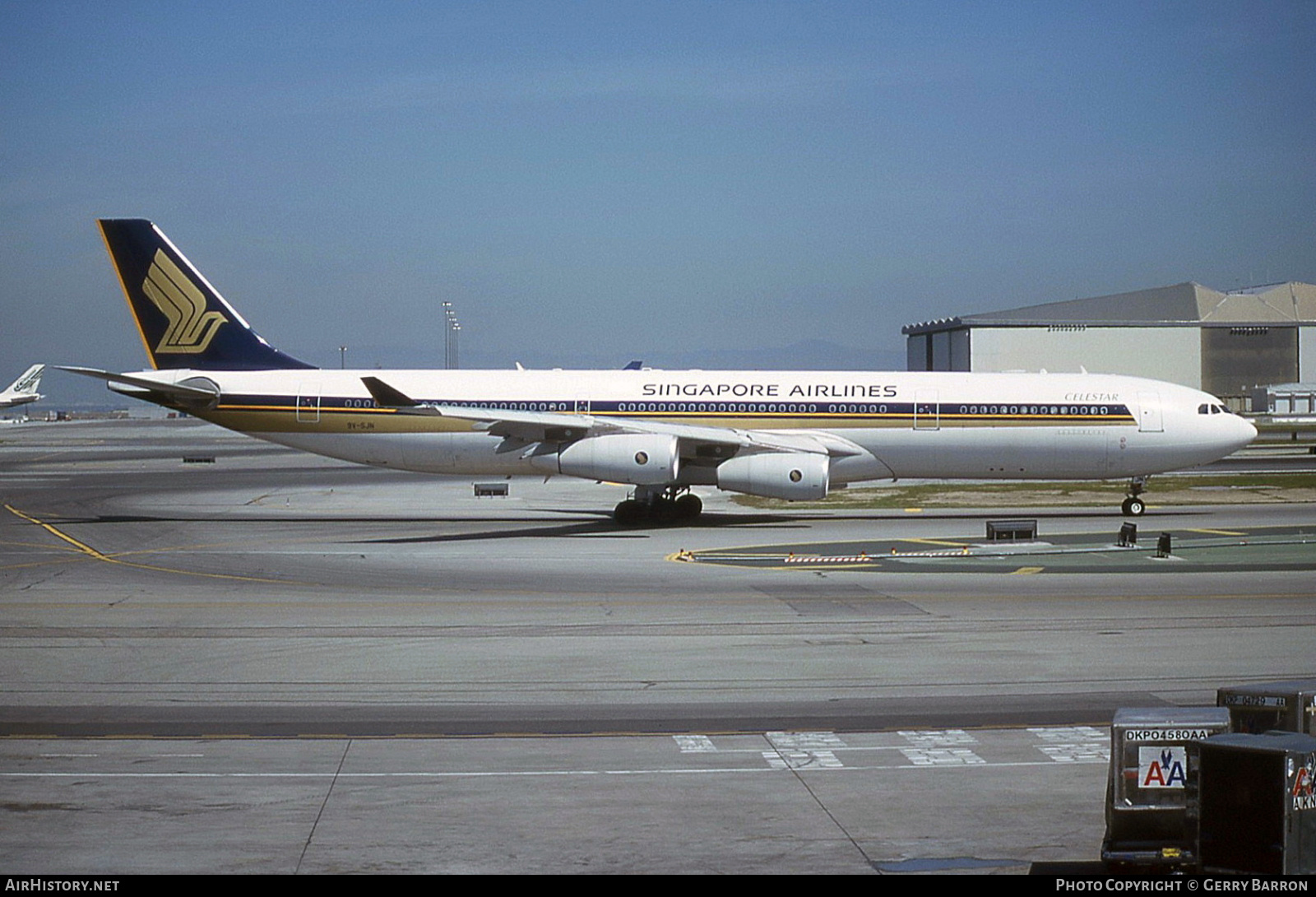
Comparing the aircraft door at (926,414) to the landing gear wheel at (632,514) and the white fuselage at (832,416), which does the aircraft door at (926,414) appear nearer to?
the white fuselage at (832,416)

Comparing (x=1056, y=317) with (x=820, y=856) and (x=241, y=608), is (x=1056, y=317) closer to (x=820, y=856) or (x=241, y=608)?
(x=241, y=608)

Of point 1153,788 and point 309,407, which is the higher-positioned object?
point 309,407

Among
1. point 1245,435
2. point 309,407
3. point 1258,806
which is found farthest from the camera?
point 309,407

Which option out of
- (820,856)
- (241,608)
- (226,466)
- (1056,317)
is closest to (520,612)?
(241,608)

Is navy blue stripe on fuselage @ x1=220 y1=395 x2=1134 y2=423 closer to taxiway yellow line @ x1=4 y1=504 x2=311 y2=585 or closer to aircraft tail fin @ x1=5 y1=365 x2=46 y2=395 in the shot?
taxiway yellow line @ x1=4 y1=504 x2=311 y2=585

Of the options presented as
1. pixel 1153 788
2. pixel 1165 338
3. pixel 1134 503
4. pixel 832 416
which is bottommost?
pixel 1153 788

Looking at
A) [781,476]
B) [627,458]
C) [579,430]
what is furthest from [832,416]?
[579,430]

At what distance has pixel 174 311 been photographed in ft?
151

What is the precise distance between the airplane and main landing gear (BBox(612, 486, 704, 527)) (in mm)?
127565

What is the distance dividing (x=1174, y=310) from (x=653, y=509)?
101225 mm

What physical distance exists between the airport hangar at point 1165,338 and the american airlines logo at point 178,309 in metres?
90.2

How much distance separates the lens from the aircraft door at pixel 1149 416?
142 ft

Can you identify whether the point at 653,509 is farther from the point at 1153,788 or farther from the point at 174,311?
the point at 1153,788

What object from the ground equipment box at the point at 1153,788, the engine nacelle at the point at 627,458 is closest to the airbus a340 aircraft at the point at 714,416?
the engine nacelle at the point at 627,458
